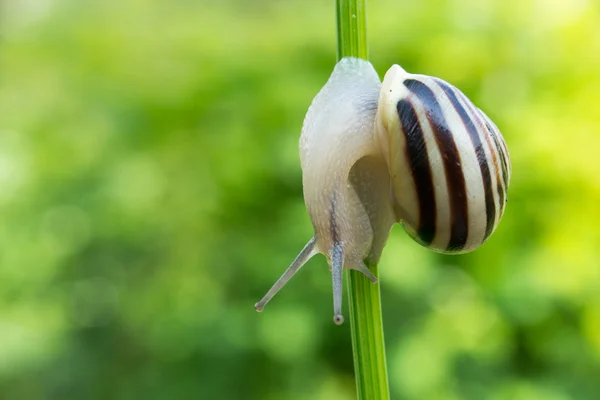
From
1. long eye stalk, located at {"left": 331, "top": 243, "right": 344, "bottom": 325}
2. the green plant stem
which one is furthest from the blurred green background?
the green plant stem

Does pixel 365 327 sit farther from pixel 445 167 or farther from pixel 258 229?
pixel 258 229

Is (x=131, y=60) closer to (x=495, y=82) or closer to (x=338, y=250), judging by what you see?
(x=495, y=82)

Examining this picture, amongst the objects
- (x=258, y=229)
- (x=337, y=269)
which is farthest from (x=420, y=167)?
(x=258, y=229)

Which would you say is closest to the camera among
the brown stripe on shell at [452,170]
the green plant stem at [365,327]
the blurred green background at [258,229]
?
the green plant stem at [365,327]

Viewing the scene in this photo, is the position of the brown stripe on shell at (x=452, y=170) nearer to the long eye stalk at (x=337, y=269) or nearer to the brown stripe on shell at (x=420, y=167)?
the brown stripe on shell at (x=420, y=167)

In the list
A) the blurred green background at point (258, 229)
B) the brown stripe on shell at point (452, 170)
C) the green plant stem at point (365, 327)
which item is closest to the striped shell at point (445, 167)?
the brown stripe on shell at point (452, 170)

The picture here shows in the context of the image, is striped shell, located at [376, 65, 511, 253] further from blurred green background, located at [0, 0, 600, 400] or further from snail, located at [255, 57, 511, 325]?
blurred green background, located at [0, 0, 600, 400]
